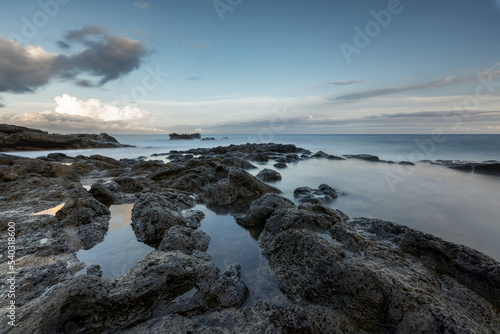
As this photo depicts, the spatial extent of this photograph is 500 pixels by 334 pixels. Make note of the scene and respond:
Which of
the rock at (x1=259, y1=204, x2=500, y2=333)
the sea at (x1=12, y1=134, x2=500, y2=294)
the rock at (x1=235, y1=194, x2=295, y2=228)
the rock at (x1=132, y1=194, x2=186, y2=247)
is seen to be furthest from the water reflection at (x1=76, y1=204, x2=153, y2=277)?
the rock at (x1=259, y1=204, x2=500, y2=333)

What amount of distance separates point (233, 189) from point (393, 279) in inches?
252

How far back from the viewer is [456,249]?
3.68 meters

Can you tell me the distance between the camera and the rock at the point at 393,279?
98.7 inches

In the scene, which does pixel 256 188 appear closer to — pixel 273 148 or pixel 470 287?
pixel 470 287

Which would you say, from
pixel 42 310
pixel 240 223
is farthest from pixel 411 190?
pixel 42 310

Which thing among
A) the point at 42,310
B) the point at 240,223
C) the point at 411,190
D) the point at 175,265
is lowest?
the point at 411,190

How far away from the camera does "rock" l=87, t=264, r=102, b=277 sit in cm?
364

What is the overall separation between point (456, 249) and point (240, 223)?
15.4ft

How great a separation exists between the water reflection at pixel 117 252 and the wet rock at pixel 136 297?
3.59 ft

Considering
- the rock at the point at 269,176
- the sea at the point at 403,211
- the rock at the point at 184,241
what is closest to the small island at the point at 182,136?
the rock at the point at 269,176

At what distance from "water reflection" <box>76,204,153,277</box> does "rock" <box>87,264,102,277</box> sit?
0.09m

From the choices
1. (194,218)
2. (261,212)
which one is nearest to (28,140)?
(194,218)

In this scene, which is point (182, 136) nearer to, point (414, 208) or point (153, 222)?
point (153, 222)

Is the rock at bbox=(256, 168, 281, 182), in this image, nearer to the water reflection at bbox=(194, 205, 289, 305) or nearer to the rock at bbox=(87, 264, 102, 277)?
the water reflection at bbox=(194, 205, 289, 305)
